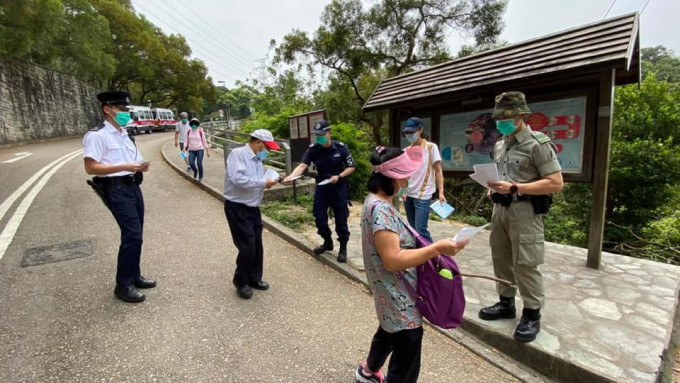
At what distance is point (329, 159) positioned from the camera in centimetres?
432

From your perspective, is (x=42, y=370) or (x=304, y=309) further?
(x=304, y=309)

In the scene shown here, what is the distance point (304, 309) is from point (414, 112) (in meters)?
3.85

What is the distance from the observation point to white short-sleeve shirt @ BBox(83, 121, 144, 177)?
3037mm

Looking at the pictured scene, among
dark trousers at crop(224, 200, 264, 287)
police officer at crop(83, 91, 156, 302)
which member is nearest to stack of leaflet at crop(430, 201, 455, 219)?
dark trousers at crop(224, 200, 264, 287)

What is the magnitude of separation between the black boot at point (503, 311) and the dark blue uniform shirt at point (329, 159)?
2.21 metres

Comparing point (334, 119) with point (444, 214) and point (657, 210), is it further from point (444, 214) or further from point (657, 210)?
point (444, 214)

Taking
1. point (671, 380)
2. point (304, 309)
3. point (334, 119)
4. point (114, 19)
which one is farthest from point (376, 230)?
point (114, 19)

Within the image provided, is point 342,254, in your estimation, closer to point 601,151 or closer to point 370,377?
point 370,377

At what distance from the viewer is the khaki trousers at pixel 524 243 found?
2.63 metres

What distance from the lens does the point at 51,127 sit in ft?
72.8

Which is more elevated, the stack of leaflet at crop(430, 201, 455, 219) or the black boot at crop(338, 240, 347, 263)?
the stack of leaflet at crop(430, 201, 455, 219)

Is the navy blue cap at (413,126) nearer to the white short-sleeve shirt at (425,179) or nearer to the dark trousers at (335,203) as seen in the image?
the white short-sleeve shirt at (425,179)

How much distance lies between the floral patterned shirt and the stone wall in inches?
888

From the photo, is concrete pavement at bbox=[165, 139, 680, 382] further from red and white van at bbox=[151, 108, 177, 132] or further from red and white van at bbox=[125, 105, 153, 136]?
red and white van at bbox=[151, 108, 177, 132]
